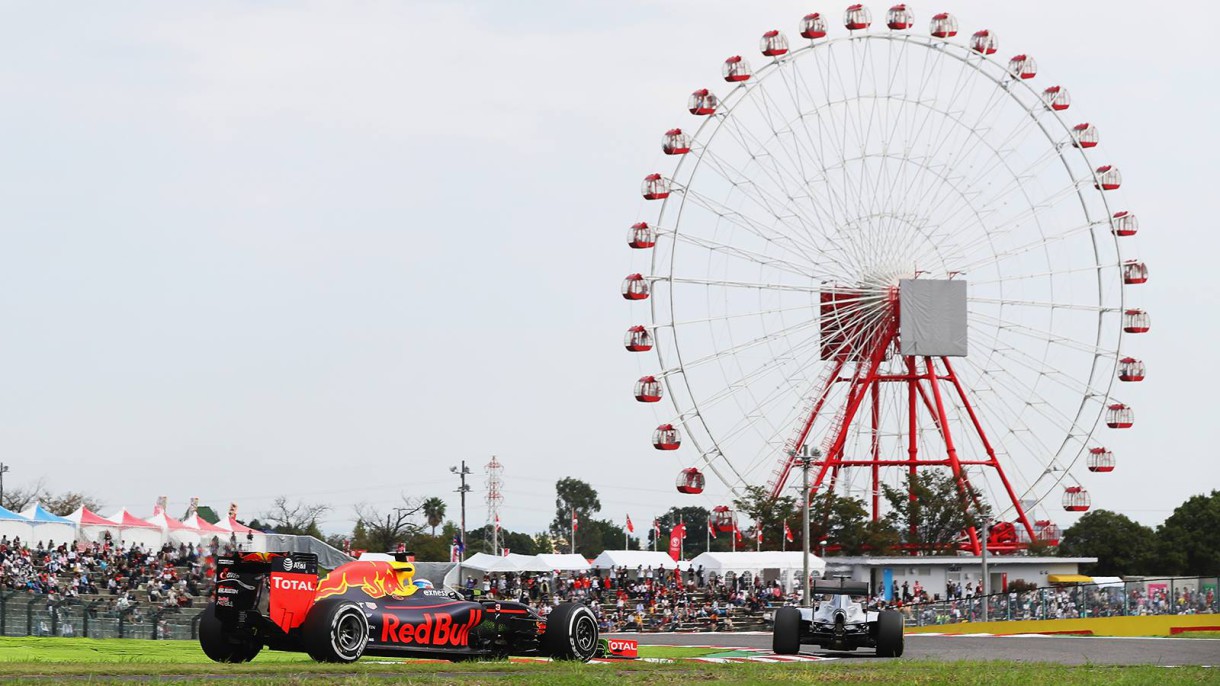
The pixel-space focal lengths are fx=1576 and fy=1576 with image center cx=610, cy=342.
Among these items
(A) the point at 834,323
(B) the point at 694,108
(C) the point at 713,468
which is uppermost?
(B) the point at 694,108

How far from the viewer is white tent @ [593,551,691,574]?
6794cm

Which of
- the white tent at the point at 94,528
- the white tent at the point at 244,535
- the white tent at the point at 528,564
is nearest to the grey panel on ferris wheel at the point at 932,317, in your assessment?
the white tent at the point at 528,564

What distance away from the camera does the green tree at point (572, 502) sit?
184 meters

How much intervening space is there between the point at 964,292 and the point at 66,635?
42.0 metres

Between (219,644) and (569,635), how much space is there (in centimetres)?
487

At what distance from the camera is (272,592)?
68.4 ft

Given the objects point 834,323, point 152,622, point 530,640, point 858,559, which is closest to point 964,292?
point 834,323

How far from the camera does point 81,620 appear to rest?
3675cm

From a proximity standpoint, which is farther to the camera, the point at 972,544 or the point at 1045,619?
the point at 972,544

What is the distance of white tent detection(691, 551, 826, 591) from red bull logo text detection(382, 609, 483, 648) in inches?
1731

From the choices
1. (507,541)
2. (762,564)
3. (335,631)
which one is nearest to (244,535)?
(762,564)

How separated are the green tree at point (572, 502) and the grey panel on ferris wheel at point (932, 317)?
385ft

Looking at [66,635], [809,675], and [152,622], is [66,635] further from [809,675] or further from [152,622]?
[809,675]

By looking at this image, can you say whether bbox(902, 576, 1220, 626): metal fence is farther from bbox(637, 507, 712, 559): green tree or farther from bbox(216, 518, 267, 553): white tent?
bbox(637, 507, 712, 559): green tree
